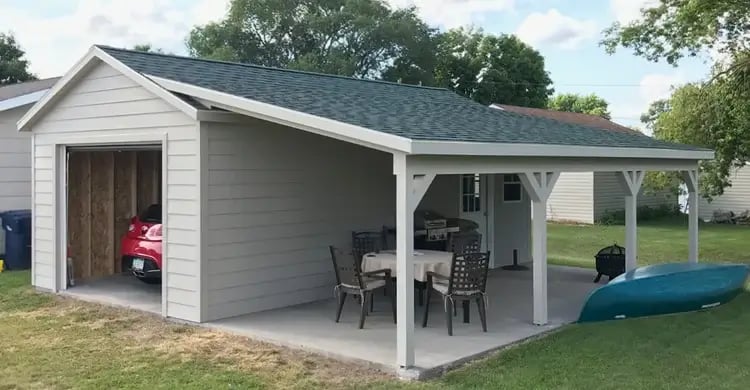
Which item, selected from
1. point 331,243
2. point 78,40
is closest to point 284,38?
point 78,40

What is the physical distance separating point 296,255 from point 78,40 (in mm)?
20775

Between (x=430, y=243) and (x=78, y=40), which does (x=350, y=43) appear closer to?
(x=78, y=40)

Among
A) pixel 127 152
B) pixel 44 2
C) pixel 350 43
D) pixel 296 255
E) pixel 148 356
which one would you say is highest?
pixel 350 43

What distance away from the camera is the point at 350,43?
116ft

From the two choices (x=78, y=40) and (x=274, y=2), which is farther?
(x=274, y=2)

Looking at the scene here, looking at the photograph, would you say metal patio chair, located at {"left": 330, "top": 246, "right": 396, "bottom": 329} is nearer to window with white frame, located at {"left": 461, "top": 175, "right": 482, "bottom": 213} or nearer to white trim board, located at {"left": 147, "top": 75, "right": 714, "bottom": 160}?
white trim board, located at {"left": 147, "top": 75, "right": 714, "bottom": 160}

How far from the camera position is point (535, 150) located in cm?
725

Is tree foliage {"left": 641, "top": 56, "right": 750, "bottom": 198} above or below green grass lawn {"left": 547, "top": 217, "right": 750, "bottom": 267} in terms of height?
above

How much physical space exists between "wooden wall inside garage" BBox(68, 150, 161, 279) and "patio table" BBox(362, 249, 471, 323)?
453 cm

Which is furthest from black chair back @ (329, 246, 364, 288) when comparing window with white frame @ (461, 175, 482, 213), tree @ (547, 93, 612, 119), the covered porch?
tree @ (547, 93, 612, 119)

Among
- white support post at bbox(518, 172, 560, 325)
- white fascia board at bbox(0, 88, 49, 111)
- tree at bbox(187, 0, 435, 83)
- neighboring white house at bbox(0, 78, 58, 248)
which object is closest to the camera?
white support post at bbox(518, 172, 560, 325)

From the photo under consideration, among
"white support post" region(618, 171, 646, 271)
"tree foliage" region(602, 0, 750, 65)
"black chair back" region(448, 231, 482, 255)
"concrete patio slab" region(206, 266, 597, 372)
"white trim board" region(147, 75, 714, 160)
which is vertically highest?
"tree foliage" region(602, 0, 750, 65)

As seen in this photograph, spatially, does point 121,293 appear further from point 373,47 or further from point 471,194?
point 373,47

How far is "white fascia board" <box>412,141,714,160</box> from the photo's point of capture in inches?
231
